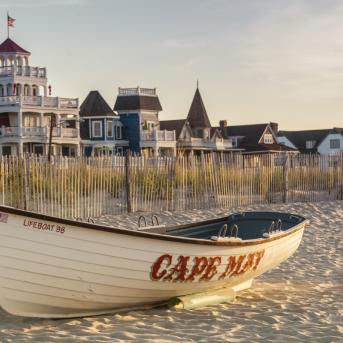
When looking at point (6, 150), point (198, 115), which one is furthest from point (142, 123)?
point (6, 150)

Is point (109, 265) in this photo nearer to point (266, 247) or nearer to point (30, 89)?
point (266, 247)

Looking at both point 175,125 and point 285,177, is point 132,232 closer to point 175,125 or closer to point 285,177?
point 285,177

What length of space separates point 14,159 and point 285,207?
884 centimetres

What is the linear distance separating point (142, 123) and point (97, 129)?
364cm

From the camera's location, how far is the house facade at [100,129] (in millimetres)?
54344

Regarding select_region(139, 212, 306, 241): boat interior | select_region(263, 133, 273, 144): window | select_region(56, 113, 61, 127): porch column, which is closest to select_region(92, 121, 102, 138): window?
select_region(56, 113, 61, 127): porch column

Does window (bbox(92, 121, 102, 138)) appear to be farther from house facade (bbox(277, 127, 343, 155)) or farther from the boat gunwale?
the boat gunwale

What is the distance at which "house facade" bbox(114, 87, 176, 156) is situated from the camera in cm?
5494

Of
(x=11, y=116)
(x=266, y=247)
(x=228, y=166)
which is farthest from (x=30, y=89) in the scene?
(x=266, y=247)

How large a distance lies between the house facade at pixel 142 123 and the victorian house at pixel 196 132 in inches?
90.5

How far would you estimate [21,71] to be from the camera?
50.5 meters

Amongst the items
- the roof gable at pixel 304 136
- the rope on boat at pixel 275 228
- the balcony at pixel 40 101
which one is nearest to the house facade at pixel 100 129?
the balcony at pixel 40 101

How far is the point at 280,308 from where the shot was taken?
891 centimetres

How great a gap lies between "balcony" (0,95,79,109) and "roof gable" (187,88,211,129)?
618 inches
